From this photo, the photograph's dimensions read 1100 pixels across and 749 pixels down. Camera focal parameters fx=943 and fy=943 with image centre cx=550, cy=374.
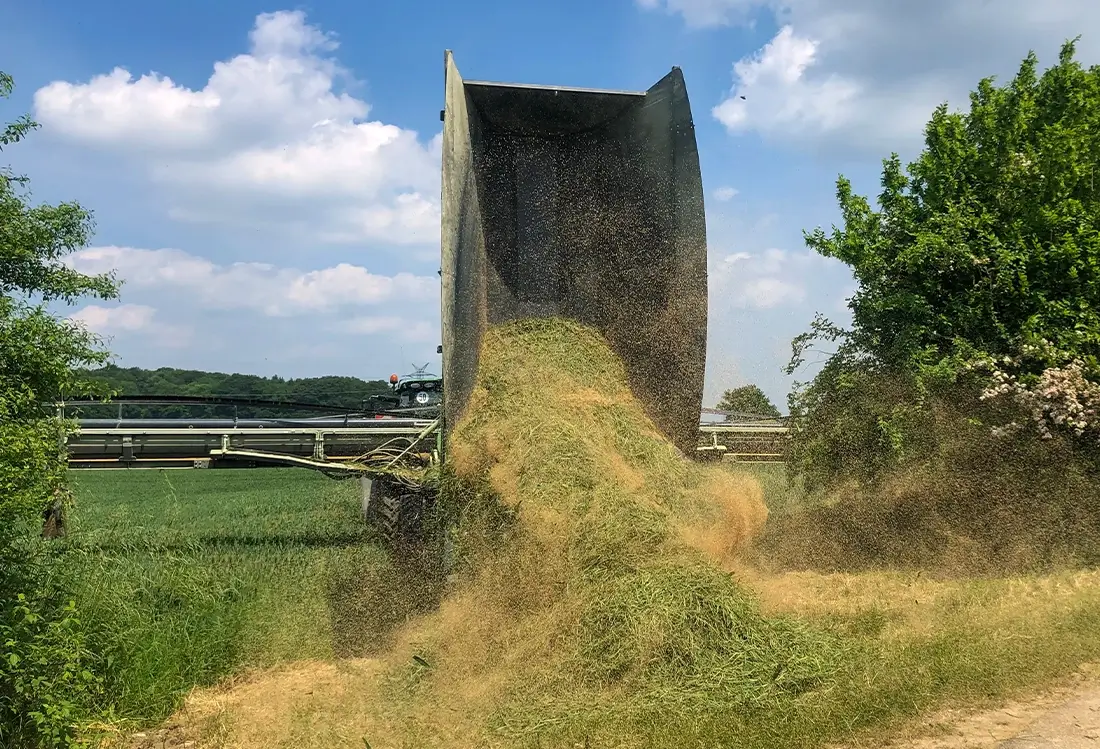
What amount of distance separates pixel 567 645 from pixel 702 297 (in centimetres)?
284

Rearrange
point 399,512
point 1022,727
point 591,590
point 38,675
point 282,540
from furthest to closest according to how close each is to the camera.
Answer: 1. point 282,540
2. point 399,512
3. point 591,590
4. point 38,675
5. point 1022,727

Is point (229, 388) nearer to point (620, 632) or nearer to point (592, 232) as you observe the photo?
point (592, 232)

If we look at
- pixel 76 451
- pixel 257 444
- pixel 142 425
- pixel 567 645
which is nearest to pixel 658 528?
pixel 567 645

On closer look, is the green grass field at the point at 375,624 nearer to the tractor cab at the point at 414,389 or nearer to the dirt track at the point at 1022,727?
the dirt track at the point at 1022,727

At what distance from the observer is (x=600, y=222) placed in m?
6.71

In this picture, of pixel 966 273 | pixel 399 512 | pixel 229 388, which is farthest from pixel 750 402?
pixel 229 388

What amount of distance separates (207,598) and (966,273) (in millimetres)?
6287

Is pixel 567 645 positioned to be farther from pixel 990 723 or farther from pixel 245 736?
pixel 990 723

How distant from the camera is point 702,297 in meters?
6.35

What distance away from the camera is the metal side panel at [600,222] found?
636 cm

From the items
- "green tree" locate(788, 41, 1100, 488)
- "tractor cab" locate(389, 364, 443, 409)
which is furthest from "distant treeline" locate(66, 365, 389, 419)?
"green tree" locate(788, 41, 1100, 488)

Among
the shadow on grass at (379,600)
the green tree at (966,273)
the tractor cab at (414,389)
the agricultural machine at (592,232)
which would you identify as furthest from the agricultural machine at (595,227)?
the tractor cab at (414,389)

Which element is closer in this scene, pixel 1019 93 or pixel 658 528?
pixel 658 528

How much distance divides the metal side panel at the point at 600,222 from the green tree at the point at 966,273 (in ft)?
7.67
